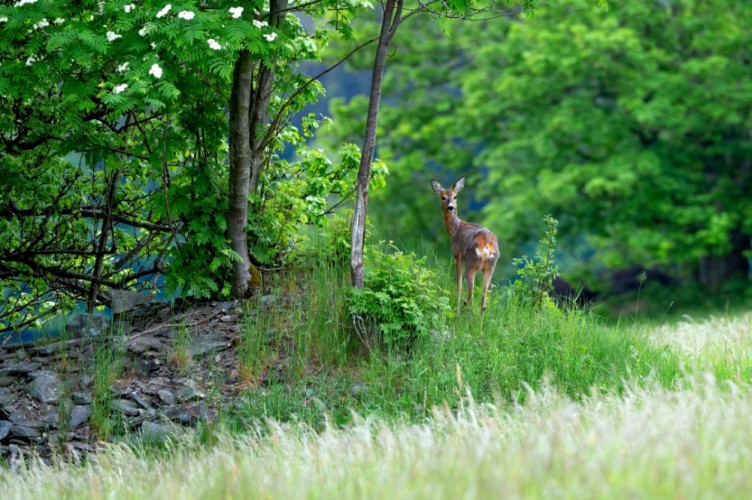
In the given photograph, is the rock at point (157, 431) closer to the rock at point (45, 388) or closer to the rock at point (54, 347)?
the rock at point (45, 388)

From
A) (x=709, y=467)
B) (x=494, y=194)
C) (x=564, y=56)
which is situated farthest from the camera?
(x=494, y=194)

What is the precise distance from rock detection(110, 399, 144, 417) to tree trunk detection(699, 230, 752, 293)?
62.2 feet

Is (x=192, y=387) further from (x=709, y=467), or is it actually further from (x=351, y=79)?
(x=351, y=79)

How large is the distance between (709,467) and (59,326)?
320 inches

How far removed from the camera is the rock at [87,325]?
966cm

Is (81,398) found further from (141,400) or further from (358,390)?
(358,390)

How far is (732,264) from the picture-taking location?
23766 mm

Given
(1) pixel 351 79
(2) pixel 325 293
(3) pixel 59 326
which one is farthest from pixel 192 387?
(1) pixel 351 79

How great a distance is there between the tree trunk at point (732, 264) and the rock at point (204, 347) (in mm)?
17825

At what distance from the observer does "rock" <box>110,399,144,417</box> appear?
8125mm

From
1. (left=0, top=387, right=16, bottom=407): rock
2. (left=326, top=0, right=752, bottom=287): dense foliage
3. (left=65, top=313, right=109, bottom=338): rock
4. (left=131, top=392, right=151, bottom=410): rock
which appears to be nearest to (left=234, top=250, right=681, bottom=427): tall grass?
(left=131, top=392, right=151, bottom=410): rock

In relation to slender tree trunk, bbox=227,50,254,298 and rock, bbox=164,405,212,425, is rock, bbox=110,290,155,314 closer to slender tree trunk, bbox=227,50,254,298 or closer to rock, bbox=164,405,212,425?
slender tree trunk, bbox=227,50,254,298

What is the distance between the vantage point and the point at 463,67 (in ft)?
92.8

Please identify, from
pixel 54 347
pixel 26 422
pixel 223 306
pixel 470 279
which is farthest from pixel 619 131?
pixel 26 422
